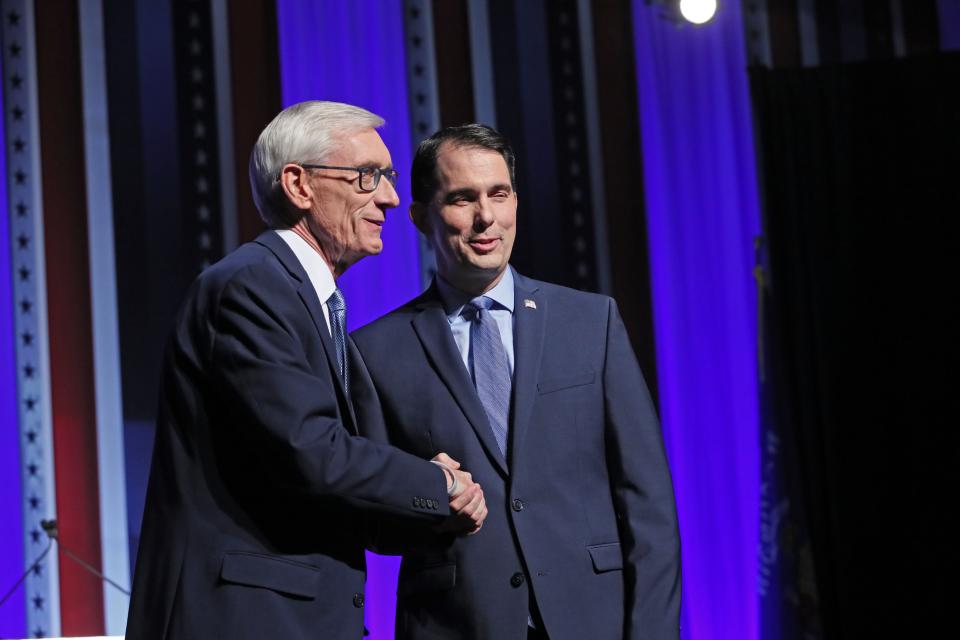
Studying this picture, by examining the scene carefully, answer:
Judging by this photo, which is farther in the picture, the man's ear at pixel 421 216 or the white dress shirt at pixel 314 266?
the man's ear at pixel 421 216

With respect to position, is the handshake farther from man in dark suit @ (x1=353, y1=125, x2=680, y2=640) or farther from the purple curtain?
the purple curtain

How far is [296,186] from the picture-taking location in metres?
1.96

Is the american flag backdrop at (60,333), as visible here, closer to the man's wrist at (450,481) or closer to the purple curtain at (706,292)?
the purple curtain at (706,292)

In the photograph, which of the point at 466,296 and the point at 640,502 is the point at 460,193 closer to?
the point at 466,296

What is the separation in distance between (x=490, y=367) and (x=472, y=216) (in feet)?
0.96

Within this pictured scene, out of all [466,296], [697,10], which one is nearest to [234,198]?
[697,10]

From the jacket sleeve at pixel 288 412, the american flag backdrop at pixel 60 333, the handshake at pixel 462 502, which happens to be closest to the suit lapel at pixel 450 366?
the handshake at pixel 462 502

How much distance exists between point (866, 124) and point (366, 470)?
10.9 ft

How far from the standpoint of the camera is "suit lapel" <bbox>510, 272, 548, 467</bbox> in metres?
1.98

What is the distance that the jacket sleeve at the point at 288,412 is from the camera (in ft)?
5.48

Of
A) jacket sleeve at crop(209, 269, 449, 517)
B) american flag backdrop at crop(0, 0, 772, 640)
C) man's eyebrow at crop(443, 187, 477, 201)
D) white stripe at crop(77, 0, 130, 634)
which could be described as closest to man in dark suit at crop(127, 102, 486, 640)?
jacket sleeve at crop(209, 269, 449, 517)

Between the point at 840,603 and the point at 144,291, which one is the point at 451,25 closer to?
the point at 144,291

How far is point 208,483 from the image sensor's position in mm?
1707

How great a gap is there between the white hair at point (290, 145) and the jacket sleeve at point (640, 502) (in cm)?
62
